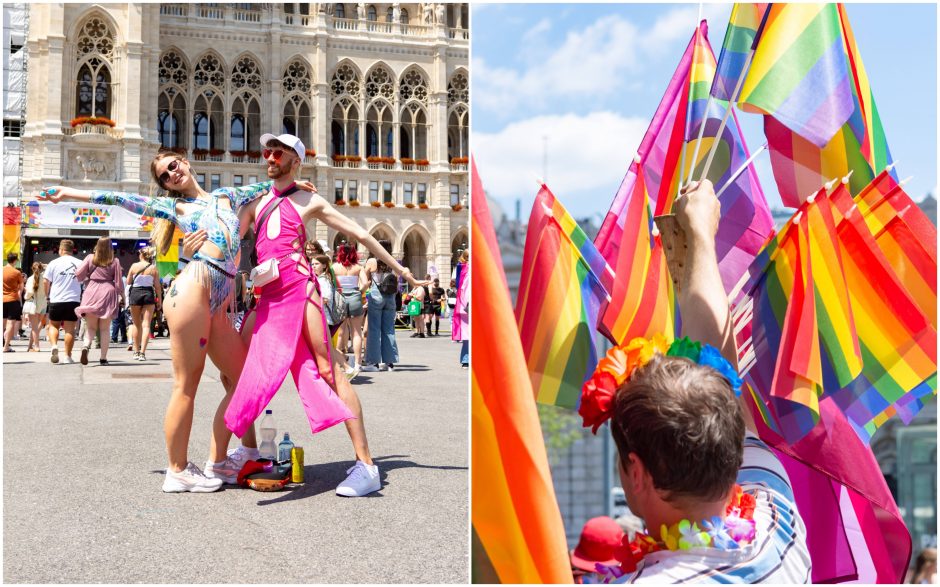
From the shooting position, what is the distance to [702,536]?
1.40 m

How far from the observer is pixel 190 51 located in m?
42.1

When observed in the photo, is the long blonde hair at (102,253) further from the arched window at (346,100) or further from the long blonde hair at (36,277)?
the arched window at (346,100)

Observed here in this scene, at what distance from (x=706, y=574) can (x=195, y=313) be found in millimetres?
2878

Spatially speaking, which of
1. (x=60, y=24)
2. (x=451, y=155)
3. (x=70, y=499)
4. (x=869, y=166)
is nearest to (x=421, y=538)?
(x=70, y=499)

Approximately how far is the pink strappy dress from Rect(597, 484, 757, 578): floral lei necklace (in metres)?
2.47

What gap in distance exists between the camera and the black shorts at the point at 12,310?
12234 mm

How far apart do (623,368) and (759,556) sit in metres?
0.35

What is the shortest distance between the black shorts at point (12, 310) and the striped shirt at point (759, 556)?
12264 mm

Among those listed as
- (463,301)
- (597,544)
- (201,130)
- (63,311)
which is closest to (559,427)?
(597,544)

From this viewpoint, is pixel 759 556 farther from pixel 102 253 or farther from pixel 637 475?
pixel 102 253

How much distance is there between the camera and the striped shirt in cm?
140

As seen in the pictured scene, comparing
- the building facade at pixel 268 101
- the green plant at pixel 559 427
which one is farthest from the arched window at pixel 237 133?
the green plant at pixel 559 427

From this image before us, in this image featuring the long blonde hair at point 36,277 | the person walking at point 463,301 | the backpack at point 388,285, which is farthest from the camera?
the long blonde hair at point 36,277

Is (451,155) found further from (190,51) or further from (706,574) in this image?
(706,574)
